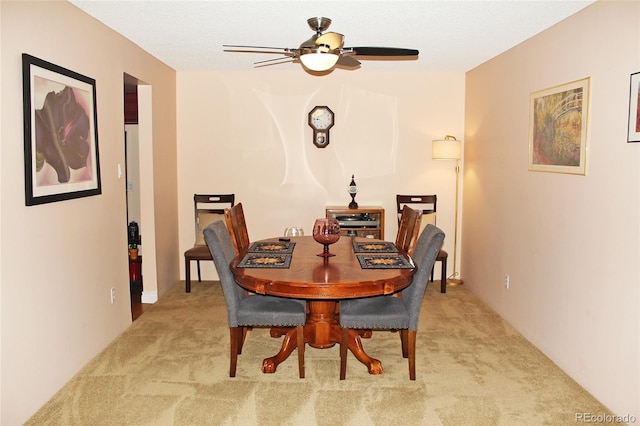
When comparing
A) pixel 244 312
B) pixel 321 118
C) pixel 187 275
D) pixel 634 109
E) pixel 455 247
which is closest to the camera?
pixel 634 109

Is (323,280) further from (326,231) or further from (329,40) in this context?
(329,40)

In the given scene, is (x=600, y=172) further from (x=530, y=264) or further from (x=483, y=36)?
(x=483, y=36)

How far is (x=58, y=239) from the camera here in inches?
121

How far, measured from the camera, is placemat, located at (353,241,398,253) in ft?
11.7

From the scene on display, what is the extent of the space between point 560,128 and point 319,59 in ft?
5.63

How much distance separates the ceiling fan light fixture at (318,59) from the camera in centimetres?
306

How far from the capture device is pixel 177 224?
5.70 m

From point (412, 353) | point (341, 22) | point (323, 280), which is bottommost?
point (412, 353)

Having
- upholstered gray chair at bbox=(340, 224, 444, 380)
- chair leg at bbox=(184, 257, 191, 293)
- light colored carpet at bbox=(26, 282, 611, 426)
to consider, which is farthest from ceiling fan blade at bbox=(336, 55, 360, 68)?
chair leg at bbox=(184, 257, 191, 293)

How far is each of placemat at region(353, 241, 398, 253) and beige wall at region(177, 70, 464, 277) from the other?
6.21 feet

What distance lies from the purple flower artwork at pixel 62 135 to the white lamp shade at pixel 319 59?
1.45 m

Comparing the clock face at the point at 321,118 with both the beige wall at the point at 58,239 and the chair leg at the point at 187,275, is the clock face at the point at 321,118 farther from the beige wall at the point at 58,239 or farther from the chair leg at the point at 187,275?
the chair leg at the point at 187,275

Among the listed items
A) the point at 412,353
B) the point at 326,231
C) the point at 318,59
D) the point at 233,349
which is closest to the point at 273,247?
the point at 326,231

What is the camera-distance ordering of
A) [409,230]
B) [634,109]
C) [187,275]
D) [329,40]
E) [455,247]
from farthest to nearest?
1. [455,247]
2. [187,275]
3. [409,230]
4. [329,40]
5. [634,109]
